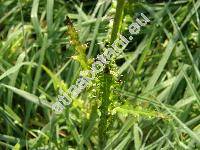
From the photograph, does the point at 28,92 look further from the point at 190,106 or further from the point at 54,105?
the point at 190,106

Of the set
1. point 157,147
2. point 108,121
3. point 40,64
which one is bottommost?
point 157,147

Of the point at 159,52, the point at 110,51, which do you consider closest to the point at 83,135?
the point at 110,51

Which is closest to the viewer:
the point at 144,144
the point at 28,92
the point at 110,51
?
the point at 110,51

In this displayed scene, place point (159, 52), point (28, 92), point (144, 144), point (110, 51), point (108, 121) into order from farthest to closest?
point (159, 52), point (28, 92), point (144, 144), point (108, 121), point (110, 51)

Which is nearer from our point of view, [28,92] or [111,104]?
[111,104]

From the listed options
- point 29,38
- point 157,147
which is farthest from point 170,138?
point 29,38

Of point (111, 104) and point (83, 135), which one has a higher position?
point (111, 104)
